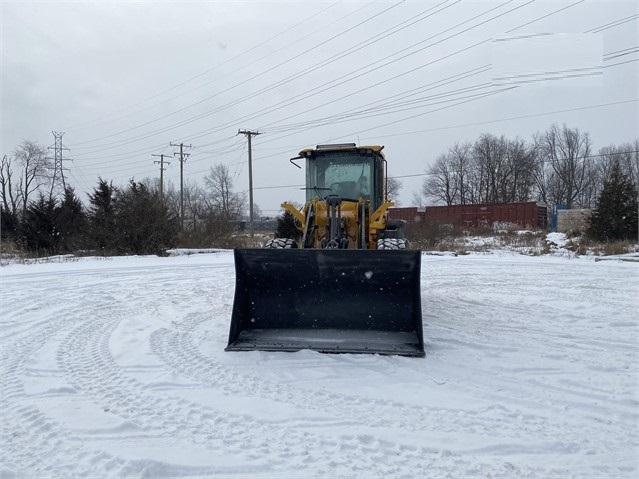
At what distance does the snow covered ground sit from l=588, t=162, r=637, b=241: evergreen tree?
1764cm

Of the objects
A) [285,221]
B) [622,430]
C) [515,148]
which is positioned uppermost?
[515,148]

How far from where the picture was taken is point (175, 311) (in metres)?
7.25

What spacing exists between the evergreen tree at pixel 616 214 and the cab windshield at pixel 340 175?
19.0 meters

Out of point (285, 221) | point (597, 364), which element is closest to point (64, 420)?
point (597, 364)

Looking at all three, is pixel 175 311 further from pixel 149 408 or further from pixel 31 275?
pixel 31 275

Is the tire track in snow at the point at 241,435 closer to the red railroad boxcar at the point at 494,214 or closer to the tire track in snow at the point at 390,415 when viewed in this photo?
the tire track in snow at the point at 390,415

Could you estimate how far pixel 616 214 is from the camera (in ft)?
72.6

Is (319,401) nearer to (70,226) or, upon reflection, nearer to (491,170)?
(70,226)

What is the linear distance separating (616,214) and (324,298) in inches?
854

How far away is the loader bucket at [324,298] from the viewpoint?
5137 mm

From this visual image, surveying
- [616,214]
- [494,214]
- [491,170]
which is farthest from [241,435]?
[491,170]

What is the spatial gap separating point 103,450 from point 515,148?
204 feet

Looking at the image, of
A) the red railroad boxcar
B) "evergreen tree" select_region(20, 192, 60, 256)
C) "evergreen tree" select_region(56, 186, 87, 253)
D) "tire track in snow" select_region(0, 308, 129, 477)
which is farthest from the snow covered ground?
the red railroad boxcar

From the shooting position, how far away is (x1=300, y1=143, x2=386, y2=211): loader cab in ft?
25.1
